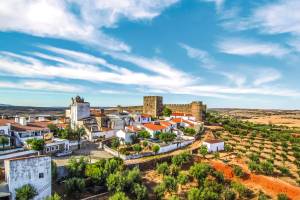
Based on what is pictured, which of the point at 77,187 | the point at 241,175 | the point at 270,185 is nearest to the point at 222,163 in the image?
the point at 241,175

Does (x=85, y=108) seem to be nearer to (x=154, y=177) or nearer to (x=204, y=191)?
(x=154, y=177)

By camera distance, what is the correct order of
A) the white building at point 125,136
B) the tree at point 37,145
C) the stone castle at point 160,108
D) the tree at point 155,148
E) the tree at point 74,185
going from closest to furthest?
1. the tree at point 74,185
2. the tree at point 37,145
3. the tree at point 155,148
4. the white building at point 125,136
5. the stone castle at point 160,108

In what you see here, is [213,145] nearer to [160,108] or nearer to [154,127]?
[154,127]

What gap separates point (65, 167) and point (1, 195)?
25.6ft

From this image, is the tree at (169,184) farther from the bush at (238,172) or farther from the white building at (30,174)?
the white building at (30,174)

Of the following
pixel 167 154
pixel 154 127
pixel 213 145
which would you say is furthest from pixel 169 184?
pixel 154 127

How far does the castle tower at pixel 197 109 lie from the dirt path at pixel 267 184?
2724 cm

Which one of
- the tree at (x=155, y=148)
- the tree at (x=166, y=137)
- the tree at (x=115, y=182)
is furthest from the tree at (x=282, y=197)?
the tree at (x=166, y=137)

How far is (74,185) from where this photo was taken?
2461 centimetres

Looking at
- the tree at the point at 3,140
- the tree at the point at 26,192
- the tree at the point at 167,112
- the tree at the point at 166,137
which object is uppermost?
the tree at the point at 167,112

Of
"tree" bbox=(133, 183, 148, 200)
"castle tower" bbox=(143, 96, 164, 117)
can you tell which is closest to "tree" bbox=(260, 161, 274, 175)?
"tree" bbox=(133, 183, 148, 200)

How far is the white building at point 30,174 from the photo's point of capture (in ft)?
68.5

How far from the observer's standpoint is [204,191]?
985 inches

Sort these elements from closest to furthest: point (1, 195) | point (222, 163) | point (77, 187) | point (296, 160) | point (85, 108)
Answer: point (1, 195), point (77, 187), point (222, 163), point (296, 160), point (85, 108)
